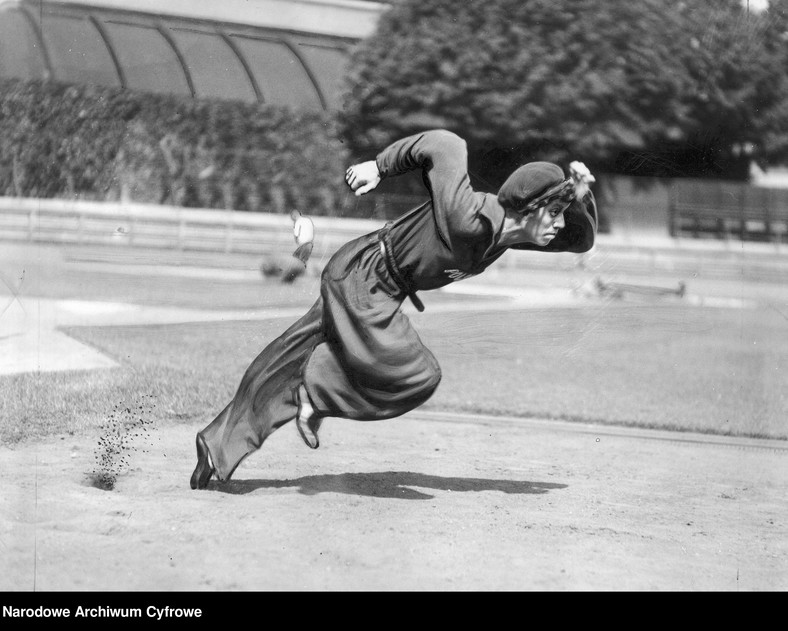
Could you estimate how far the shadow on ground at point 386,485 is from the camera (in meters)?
4.41

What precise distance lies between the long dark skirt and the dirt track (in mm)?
366

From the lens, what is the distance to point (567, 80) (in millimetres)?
5199

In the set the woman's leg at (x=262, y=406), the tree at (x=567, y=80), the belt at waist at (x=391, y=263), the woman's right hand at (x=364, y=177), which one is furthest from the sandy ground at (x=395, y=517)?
the tree at (x=567, y=80)

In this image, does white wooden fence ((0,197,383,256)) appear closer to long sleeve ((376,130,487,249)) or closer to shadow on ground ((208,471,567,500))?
long sleeve ((376,130,487,249))

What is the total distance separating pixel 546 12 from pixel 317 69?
1.15 m

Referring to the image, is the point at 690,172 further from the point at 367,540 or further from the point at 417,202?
the point at 367,540

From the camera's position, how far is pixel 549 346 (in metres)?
5.40

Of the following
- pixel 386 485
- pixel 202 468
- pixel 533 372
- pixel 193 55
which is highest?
pixel 193 55

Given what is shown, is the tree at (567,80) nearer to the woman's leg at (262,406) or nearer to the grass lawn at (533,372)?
the grass lawn at (533,372)

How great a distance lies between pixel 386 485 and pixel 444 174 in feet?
4.91

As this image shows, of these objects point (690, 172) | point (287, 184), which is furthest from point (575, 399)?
point (287, 184)

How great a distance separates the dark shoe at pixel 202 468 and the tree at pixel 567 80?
5.13 ft

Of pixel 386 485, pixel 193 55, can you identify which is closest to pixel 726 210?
pixel 386 485

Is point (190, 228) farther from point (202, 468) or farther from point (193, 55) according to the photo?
point (202, 468)
